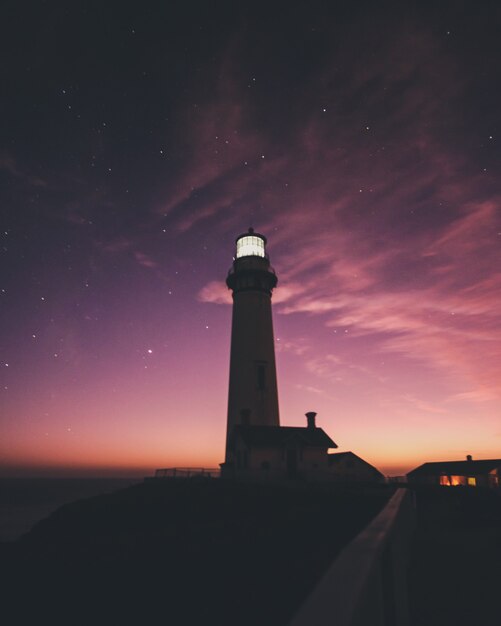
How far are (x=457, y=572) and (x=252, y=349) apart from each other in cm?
2808

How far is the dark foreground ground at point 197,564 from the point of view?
945cm

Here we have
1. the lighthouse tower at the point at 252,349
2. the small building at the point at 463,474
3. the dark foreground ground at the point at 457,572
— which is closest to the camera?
the dark foreground ground at the point at 457,572

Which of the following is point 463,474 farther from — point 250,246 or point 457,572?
point 457,572

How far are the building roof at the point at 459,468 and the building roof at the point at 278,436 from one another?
17769 millimetres

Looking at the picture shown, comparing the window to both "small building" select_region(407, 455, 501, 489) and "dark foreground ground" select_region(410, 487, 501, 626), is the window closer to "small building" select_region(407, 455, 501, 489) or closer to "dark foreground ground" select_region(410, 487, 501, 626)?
"small building" select_region(407, 455, 501, 489)

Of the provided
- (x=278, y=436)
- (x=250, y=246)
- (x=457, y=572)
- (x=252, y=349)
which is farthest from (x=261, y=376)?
(x=457, y=572)

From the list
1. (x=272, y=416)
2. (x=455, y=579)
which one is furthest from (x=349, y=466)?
(x=455, y=579)

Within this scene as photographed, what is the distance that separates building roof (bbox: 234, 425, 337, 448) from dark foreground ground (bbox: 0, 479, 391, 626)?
531 cm

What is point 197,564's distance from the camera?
13.0m

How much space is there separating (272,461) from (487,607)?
27.3 meters

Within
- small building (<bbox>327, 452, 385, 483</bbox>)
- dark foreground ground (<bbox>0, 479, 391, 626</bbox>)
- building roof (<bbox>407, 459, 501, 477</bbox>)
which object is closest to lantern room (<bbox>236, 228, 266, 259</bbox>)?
small building (<bbox>327, 452, 385, 483</bbox>)

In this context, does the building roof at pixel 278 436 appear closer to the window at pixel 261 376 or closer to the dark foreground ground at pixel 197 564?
the window at pixel 261 376

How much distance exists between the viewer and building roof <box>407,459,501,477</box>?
4266cm

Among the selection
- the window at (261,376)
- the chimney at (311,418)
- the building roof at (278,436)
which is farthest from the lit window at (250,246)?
the building roof at (278,436)
